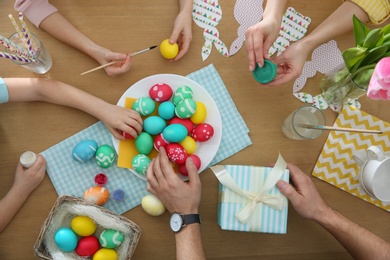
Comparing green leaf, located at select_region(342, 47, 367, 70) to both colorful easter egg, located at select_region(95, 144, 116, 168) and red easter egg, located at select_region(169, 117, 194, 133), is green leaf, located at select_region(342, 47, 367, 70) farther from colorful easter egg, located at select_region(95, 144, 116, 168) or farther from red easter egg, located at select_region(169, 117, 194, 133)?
colorful easter egg, located at select_region(95, 144, 116, 168)

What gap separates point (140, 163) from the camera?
916 mm

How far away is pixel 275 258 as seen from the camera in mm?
986

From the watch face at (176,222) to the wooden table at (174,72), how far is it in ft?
0.18

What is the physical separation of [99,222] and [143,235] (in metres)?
0.14

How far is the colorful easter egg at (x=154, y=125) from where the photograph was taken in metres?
0.93

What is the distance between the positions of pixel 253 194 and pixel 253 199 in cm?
1

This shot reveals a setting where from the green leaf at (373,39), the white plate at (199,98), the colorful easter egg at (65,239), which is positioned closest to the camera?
the green leaf at (373,39)

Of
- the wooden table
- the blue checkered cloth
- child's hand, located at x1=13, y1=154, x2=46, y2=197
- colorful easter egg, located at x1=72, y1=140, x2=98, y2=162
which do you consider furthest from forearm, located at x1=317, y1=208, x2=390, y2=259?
child's hand, located at x1=13, y1=154, x2=46, y2=197

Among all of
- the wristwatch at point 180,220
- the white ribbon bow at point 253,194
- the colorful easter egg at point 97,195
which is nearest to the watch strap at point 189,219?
the wristwatch at point 180,220

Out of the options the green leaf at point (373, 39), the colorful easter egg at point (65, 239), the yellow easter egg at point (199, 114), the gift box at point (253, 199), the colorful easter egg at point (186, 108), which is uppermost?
the green leaf at point (373, 39)

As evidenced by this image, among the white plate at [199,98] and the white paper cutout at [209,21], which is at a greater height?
the white paper cutout at [209,21]

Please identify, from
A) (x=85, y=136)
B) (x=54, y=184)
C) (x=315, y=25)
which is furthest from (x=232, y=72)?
(x=54, y=184)

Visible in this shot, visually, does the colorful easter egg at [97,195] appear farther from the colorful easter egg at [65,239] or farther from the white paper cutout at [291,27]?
the white paper cutout at [291,27]

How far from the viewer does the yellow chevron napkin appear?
996mm
